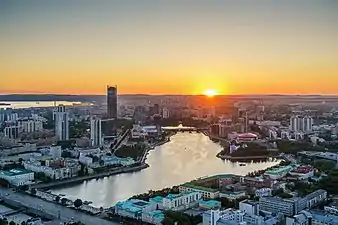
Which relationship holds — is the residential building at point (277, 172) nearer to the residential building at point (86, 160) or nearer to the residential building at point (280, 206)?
the residential building at point (280, 206)

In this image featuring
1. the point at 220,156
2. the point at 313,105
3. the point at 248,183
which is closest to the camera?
the point at 248,183

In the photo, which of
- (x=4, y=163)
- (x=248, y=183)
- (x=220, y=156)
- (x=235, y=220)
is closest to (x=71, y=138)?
(x=4, y=163)

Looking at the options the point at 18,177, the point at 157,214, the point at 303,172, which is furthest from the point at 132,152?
the point at 157,214

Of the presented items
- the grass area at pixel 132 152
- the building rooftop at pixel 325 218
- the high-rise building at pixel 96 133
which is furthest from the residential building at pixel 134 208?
the high-rise building at pixel 96 133

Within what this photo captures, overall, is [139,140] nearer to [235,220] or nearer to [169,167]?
[169,167]

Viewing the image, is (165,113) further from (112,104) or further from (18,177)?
(18,177)

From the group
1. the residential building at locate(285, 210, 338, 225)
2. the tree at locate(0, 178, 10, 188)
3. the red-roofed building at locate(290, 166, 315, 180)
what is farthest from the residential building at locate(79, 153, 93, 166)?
the residential building at locate(285, 210, 338, 225)
